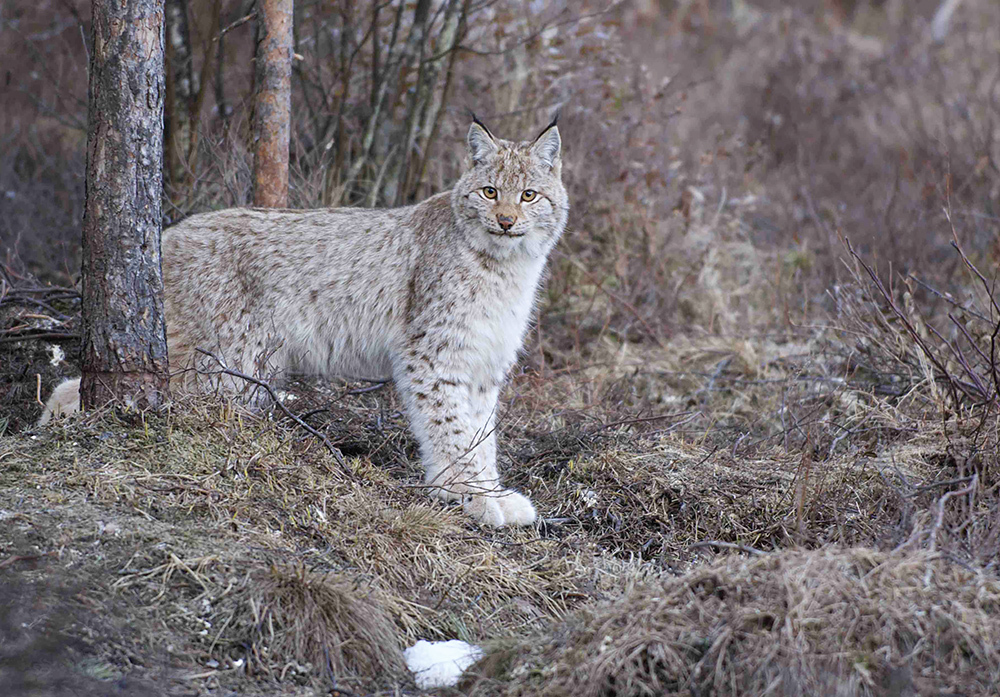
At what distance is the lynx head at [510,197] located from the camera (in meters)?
4.57

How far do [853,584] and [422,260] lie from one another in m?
2.54

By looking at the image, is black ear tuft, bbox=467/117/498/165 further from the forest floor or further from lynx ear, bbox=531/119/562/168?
the forest floor

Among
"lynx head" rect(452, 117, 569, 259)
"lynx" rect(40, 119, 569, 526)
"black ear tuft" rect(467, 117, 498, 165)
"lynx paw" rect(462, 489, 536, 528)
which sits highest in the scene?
"black ear tuft" rect(467, 117, 498, 165)

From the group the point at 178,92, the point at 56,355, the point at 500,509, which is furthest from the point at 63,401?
the point at 178,92

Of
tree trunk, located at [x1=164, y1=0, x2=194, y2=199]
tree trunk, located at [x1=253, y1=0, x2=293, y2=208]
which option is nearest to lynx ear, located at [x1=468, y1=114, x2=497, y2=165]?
tree trunk, located at [x1=253, y1=0, x2=293, y2=208]

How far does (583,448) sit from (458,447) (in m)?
0.63

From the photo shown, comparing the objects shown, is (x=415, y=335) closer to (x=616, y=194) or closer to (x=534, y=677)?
(x=534, y=677)

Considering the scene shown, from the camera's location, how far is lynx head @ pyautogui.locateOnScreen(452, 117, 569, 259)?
180 inches

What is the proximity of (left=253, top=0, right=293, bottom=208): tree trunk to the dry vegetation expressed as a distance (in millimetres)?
434

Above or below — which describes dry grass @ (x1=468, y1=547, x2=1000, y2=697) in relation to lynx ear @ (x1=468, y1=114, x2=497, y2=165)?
below

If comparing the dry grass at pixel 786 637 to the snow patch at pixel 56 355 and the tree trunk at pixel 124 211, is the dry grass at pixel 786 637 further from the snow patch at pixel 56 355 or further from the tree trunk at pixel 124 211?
the snow patch at pixel 56 355

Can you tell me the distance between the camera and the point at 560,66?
7.51 metres

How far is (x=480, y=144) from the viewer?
15.7 ft

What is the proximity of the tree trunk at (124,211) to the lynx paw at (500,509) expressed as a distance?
138 cm
